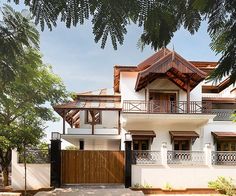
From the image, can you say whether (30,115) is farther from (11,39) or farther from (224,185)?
(11,39)

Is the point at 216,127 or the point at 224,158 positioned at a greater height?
the point at 216,127

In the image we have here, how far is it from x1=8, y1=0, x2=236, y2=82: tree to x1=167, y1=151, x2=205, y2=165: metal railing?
42.5 ft

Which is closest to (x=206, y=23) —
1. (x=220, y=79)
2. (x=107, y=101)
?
(x=220, y=79)

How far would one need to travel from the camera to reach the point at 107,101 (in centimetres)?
1956

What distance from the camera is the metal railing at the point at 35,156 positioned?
45.8ft

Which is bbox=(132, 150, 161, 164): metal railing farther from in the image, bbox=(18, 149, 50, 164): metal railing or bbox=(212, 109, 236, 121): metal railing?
bbox=(212, 109, 236, 121): metal railing

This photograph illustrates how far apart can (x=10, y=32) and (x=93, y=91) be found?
61.6 ft

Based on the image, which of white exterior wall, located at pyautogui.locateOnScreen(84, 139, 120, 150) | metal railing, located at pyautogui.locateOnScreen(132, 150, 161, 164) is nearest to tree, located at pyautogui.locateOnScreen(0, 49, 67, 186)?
metal railing, located at pyautogui.locateOnScreen(132, 150, 161, 164)

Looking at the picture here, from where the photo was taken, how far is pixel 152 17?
1787 millimetres

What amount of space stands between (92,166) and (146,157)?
2258 millimetres

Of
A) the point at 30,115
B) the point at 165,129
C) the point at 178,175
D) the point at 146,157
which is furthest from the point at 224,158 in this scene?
the point at 30,115

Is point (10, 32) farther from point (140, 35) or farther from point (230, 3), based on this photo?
point (230, 3)

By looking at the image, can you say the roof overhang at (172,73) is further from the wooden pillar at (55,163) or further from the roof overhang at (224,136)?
the wooden pillar at (55,163)

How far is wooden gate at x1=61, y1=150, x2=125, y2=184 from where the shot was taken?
1448 centimetres
